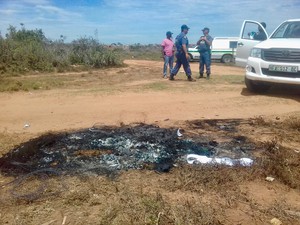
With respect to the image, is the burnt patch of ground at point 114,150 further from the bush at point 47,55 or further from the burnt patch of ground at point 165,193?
the bush at point 47,55

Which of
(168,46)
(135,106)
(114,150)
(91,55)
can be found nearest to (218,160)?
(114,150)

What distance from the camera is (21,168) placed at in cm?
405

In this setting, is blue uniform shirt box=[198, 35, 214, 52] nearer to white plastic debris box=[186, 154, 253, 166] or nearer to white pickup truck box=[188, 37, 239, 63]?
white plastic debris box=[186, 154, 253, 166]

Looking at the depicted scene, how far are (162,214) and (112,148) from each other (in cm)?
187

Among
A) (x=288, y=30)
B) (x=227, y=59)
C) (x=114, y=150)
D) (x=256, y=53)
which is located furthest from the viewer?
(x=227, y=59)

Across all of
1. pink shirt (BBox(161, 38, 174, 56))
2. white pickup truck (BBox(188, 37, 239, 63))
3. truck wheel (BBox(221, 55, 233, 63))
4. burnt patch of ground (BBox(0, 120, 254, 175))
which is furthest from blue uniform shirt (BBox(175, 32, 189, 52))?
truck wheel (BBox(221, 55, 233, 63))

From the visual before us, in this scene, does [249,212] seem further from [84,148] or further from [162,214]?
[84,148]

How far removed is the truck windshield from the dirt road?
1.57m

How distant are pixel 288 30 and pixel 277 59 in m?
1.43

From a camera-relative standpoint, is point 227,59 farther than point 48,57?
Yes

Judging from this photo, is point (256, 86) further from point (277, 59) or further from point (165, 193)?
point (165, 193)

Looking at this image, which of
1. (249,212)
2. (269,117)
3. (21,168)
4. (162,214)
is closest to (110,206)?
(162,214)

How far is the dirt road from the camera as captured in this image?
6403 millimetres

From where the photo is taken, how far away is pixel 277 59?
802cm
